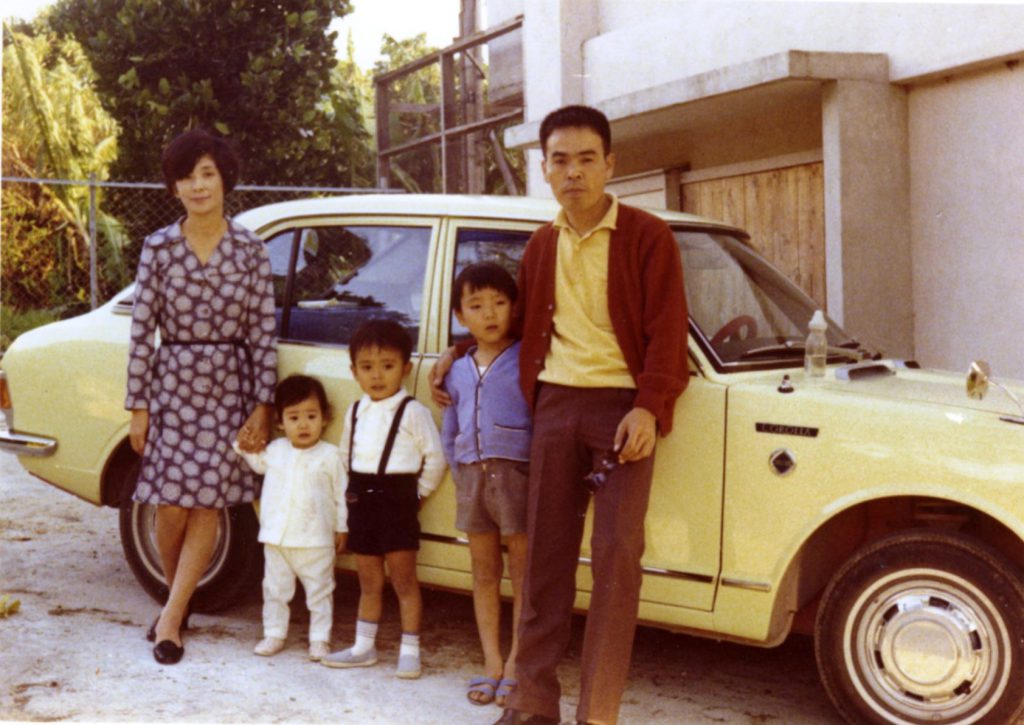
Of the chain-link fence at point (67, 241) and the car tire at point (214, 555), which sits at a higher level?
the chain-link fence at point (67, 241)

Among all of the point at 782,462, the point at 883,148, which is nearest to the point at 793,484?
the point at 782,462

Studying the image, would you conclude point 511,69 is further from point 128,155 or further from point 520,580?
point 520,580

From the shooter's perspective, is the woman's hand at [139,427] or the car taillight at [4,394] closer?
the woman's hand at [139,427]

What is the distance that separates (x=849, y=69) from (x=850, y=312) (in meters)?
1.50

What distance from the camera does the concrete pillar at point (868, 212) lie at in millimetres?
7969

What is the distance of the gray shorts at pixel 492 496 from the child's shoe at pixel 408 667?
1.99ft

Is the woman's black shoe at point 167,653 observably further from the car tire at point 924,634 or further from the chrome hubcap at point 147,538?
the car tire at point 924,634

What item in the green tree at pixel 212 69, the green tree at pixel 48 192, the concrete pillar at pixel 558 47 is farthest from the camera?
the green tree at pixel 48 192

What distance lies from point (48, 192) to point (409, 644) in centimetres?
1283

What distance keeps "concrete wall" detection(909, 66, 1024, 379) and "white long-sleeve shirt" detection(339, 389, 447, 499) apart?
13.8 ft

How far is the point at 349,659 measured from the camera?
16.2 feet

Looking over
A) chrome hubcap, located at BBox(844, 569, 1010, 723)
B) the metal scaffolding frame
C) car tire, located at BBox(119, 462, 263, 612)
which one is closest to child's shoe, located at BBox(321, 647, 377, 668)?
car tire, located at BBox(119, 462, 263, 612)

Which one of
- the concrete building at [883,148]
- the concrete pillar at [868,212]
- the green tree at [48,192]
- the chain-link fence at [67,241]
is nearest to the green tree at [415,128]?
the chain-link fence at [67,241]

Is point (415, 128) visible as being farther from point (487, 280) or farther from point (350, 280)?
point (487, 280)
